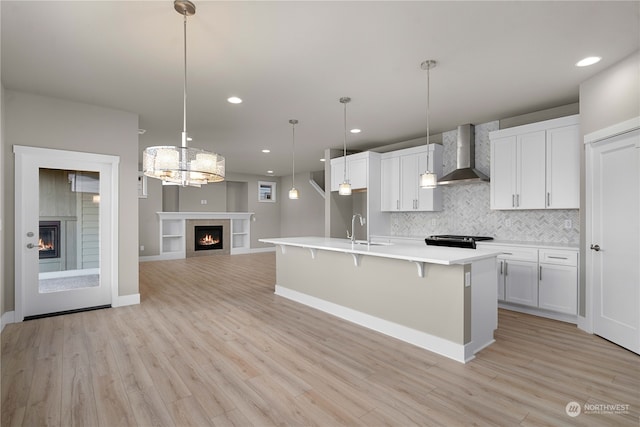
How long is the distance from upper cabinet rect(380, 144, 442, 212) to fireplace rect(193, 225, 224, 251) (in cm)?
617

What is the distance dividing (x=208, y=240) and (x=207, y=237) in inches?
4.0

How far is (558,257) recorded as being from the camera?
3717 millimetres

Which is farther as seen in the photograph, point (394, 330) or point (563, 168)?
point (563, 168)

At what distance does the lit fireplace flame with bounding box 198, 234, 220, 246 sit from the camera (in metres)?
9.85

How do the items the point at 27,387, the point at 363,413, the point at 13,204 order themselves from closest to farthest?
the point at 363,413
the point at 27,387
the point at 13,204

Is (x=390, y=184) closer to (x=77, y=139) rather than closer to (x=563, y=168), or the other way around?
(x=563, y=168)

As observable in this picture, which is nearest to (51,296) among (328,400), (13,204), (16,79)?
(13,204)

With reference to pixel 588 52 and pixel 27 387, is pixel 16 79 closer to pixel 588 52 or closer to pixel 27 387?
pixel 27 387

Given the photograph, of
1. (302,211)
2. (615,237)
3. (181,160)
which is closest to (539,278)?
(615,237)

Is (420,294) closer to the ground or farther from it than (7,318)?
farther from it

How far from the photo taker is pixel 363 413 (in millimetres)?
1977

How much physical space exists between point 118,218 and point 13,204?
105cm

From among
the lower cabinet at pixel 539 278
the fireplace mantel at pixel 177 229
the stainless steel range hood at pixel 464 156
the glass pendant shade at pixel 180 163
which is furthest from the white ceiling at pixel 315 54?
the fireplace mantel at pixel 177 229

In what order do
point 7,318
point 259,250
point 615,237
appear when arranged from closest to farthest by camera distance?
point 615,237
point 7,318
point 259,250
